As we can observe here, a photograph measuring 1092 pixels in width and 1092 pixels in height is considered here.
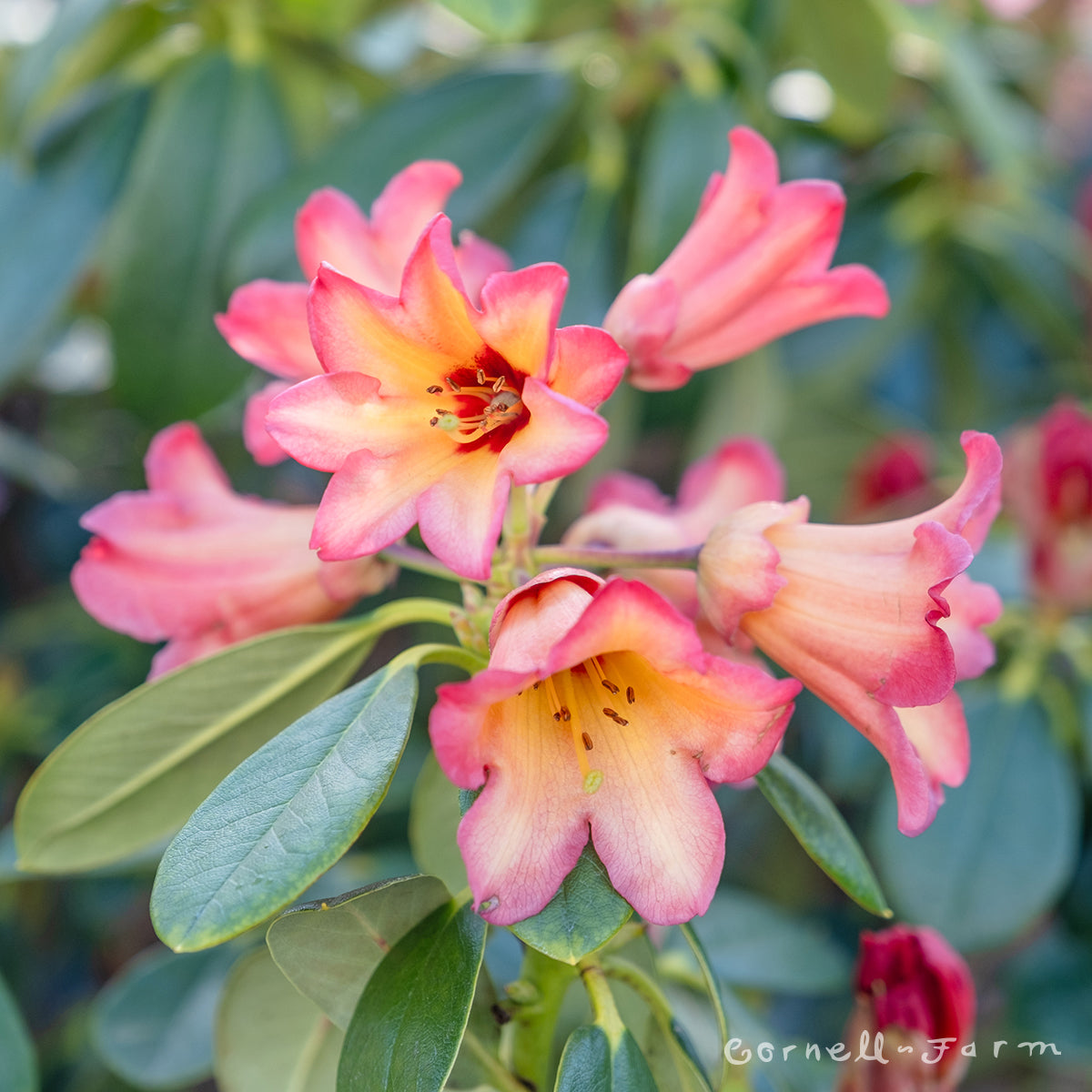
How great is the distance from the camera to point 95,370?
1.80 m

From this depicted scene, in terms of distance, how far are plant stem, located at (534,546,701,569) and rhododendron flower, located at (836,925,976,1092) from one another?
1.05 feet

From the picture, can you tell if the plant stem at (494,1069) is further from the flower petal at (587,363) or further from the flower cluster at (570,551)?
the flower petal at (587,363)

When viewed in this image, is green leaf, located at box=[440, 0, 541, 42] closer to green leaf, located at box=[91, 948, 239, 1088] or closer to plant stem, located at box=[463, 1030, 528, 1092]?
plant stem, located at box=[463, 1030, 528, 1092]

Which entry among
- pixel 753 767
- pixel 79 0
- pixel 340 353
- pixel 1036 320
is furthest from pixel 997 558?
pixel 79 0

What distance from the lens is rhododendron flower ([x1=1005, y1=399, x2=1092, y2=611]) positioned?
3.67 ft

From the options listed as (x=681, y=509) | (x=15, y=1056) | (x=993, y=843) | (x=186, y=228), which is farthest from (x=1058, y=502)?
(x=15, y=1056)

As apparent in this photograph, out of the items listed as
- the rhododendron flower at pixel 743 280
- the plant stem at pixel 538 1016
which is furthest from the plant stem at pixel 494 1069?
the rhododendron flower at pixel 743 280

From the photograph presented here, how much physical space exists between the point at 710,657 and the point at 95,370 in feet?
5.20

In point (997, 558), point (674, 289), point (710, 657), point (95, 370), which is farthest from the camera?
point (95, 370)

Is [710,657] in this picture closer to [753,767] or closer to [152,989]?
[753,767]

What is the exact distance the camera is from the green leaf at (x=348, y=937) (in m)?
0.60

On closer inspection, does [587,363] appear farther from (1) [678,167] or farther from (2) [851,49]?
(2) [851,49]

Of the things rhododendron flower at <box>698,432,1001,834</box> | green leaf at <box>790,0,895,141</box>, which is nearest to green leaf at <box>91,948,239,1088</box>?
rhododendron flower at <box>698,432,1001,834</box>

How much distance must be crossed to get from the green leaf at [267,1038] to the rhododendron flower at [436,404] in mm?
397
